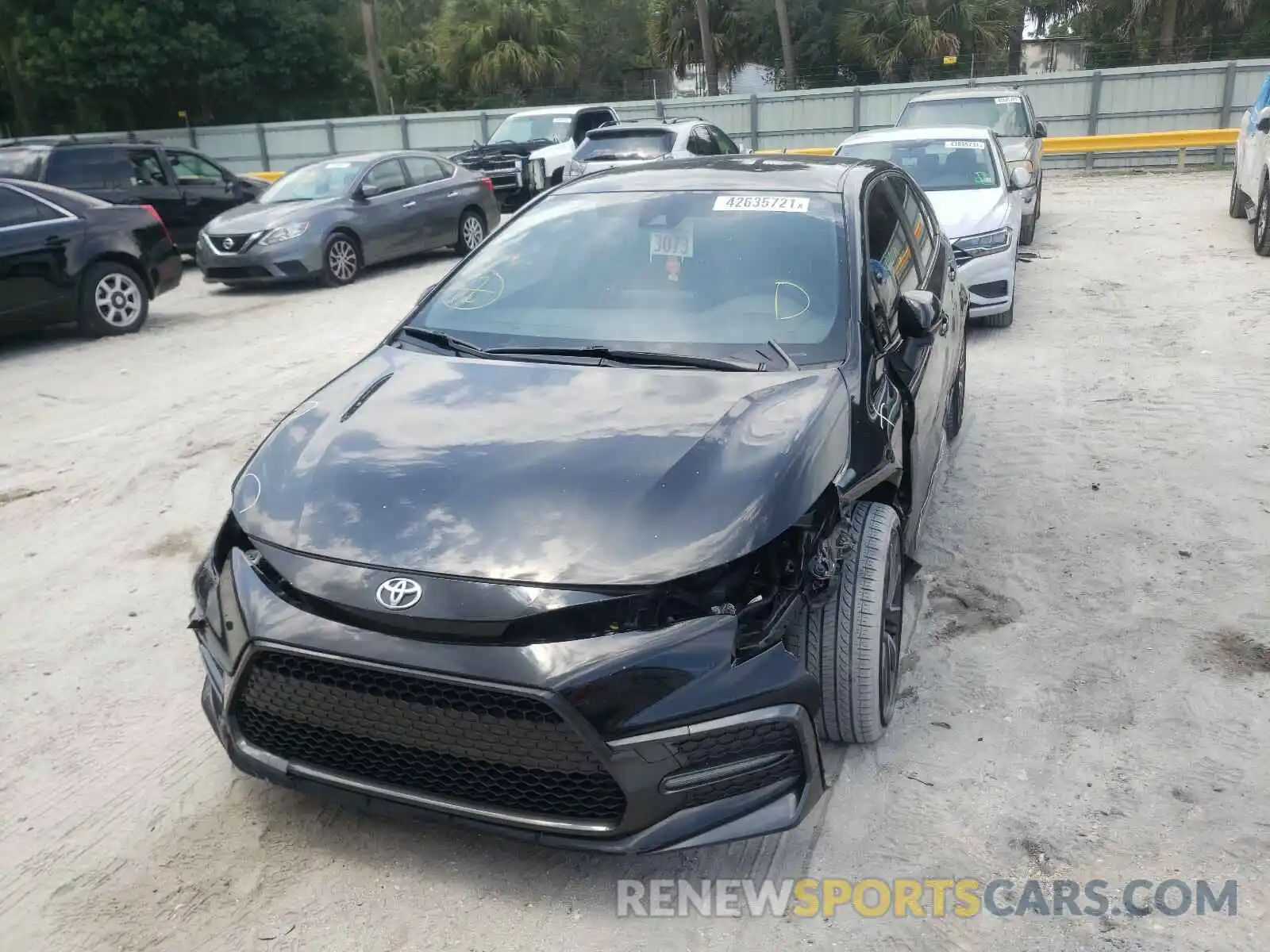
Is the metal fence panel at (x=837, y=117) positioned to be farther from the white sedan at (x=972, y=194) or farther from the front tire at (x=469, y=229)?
the white sedan at (x=972, y=194)

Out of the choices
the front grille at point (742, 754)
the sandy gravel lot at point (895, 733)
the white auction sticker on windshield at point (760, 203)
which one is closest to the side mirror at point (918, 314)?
the white auction sticker on windshield at point (760, 203)

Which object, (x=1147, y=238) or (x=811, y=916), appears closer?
(x=811, y=916)

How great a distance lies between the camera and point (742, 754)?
2643 millimetres

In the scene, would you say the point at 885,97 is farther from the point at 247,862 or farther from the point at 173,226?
the point at 247,862

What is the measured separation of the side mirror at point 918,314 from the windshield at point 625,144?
37.5 feet

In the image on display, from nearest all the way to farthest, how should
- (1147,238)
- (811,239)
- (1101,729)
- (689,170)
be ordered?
(1101,729) → (811,239) → (689,170) → (1147,238)

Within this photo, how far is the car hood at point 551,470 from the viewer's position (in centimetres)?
270

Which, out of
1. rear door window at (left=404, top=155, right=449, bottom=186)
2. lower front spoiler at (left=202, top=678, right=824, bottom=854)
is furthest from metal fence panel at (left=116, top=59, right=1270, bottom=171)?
lower front spoiler at (left=202, top=678, right=824, bottom=854)

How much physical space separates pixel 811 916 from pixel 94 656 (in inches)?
112

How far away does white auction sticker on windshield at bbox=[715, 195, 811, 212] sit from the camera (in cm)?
417

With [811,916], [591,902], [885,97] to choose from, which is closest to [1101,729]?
[811,916]

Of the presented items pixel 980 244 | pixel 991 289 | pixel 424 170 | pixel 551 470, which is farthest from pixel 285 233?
pixel 551 470

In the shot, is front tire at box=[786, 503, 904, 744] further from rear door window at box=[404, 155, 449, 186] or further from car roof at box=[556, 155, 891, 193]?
rear door window at box=[404, 155, 449, 186]

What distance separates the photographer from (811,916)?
2.75 metres
